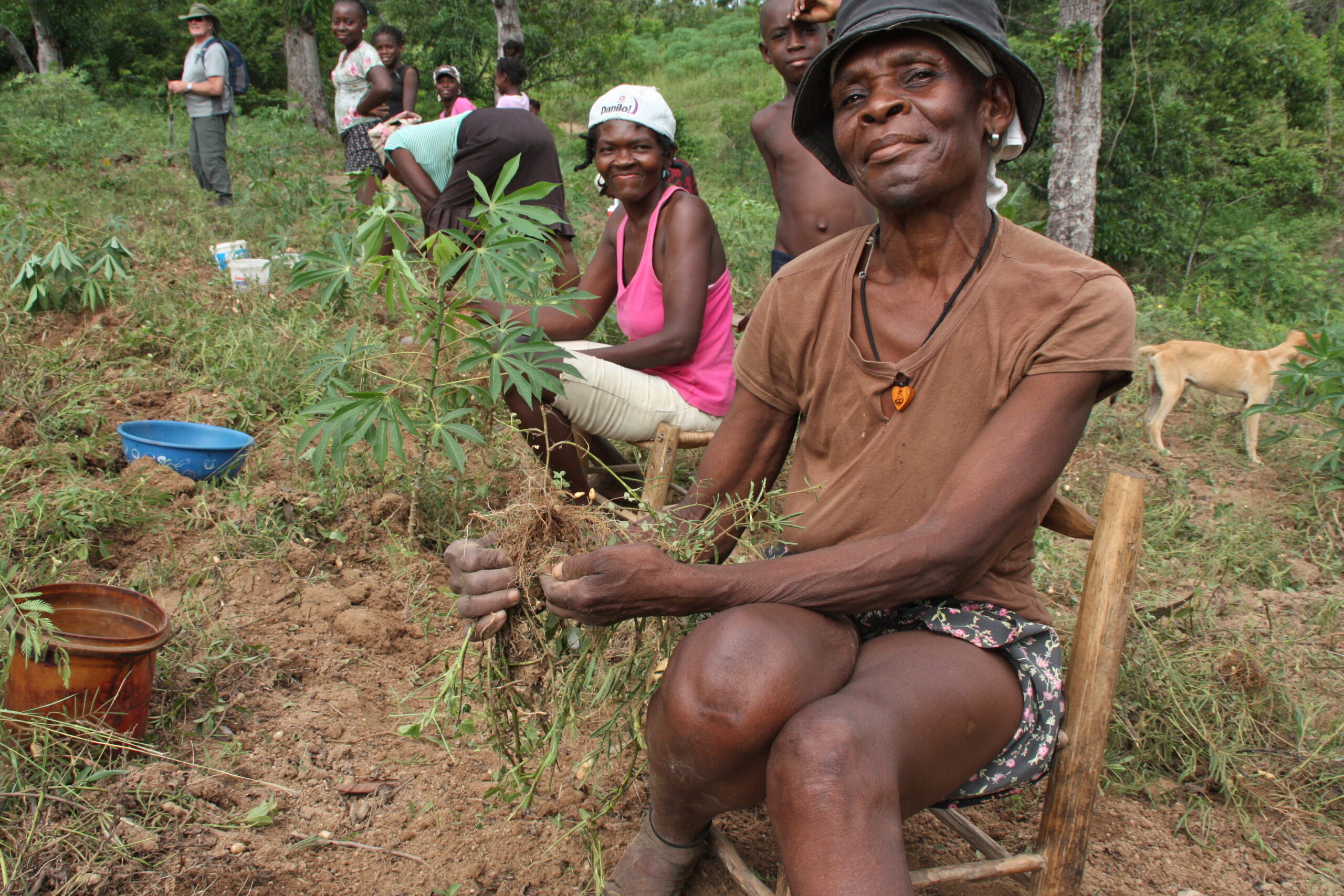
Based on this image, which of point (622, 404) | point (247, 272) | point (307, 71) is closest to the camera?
point (622, 404)

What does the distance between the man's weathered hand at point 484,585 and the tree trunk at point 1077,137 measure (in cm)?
610

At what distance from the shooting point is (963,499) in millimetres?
1422

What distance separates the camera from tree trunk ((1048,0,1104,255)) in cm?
645

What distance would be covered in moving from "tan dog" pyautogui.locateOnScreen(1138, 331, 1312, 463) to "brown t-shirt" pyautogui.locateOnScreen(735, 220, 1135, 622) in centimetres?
350

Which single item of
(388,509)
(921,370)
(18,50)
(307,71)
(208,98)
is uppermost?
(18,50)

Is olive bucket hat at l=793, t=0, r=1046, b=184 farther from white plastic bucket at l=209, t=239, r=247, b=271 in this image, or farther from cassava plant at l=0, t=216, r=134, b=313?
white plastic bucket at l=209, t=239, r=247, b=271

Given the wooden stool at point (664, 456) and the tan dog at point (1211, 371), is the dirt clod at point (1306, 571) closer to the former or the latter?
the tan dog at point (1211, 371)

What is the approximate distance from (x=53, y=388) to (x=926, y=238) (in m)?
3.35

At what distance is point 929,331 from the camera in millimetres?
1593

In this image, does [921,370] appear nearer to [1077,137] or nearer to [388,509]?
[388,509]

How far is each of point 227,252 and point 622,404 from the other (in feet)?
10.5

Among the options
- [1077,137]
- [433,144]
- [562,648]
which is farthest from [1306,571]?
[1077,137]

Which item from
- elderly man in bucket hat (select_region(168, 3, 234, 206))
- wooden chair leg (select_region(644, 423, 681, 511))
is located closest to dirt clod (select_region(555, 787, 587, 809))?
wooden chair leg (select_region(644, 423, 681, 511))

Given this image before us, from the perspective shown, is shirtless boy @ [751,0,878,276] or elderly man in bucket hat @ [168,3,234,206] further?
elderly man in bucket hat @ [168,3,234,206]
